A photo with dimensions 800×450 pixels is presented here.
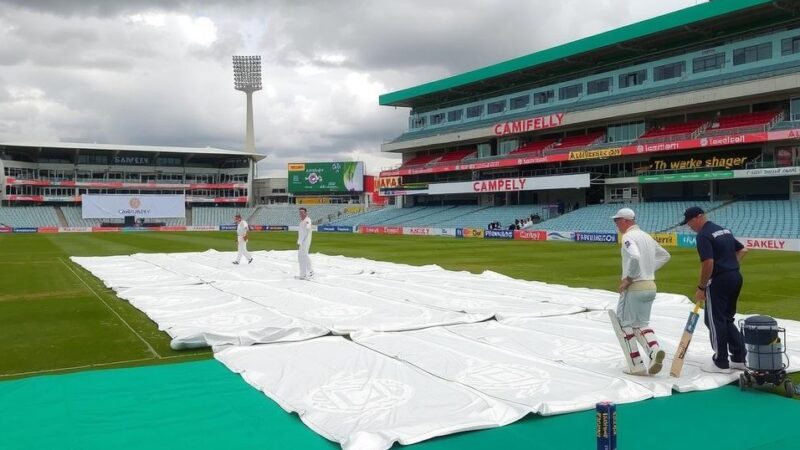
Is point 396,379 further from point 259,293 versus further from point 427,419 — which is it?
point 259,293

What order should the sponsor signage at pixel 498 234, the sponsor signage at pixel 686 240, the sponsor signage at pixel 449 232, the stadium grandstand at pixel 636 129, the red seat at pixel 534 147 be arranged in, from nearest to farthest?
the sponsor signage at pixel 686 240, the stadium grandstand at pixel 636 129, the sponsor signage at pixel 498 234, the sponsor signage at pixel 449 232, the red seat at pixel 534 147

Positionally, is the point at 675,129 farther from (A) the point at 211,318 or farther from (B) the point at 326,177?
(B) the point at 326,177

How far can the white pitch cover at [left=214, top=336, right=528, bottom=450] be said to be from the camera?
5336mm

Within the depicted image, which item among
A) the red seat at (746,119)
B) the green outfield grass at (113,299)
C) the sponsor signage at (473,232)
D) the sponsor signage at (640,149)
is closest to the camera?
the green outfield grass at (113,299)

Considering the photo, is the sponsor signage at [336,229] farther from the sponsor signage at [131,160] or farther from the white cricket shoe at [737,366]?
the white cricket shoe at [737,366]

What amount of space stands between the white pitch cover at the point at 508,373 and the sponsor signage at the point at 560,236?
34.4 metres

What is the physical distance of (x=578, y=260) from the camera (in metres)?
25.3

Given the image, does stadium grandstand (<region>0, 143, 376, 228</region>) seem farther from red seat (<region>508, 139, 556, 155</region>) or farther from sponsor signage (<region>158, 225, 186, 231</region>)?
red seat (<region>508, 139, 556, 155</region>)

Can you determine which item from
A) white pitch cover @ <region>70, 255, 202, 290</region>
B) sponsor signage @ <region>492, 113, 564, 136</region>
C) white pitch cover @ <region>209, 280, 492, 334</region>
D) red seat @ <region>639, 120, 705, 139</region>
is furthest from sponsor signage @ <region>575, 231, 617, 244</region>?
white pitch cover @ <region>70, 255, 202, 290</region>

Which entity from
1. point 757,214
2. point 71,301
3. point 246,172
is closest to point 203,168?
point 246,172

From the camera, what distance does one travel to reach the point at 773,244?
3053 cm

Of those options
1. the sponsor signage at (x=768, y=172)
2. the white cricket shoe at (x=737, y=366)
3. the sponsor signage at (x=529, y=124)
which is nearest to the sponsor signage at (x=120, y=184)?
the sponsor signage at (x=529, y=124)

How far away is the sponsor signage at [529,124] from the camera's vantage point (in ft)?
182

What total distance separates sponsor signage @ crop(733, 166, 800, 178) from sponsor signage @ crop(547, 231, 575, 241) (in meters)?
11.6
